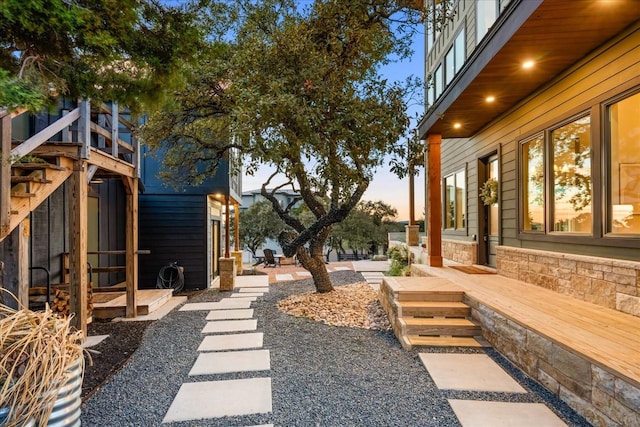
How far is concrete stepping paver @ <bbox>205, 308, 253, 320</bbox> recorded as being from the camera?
18.0 feet

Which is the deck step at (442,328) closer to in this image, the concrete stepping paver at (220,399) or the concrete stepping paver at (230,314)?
the concrete stepping paver at (220,399)

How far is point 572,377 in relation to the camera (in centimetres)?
249

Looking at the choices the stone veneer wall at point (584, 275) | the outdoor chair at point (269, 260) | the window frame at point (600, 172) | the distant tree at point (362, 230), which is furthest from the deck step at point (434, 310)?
the distant tree at point (362, 230)

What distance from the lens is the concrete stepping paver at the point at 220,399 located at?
A: 102 inches

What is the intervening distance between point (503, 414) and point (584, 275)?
2218mm

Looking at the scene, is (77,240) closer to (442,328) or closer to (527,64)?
(442,328)

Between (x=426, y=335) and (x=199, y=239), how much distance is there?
20.5 ft

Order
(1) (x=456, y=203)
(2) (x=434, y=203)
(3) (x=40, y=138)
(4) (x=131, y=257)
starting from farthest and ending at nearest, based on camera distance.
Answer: (1) (x=456, y=203)
(2) (x=434, y=203)
(4) (x=131, y=257)
(3) (x=40, y=138)

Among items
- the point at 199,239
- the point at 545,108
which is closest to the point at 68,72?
the point at 545,108

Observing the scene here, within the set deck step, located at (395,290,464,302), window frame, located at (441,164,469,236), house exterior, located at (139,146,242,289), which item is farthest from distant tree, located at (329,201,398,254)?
deck step, located at (395,290,464,302)

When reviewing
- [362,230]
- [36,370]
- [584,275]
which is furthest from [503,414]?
[362,230]

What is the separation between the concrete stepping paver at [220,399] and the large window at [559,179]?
3.72 meters

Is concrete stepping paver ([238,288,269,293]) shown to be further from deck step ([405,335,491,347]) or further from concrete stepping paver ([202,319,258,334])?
deck step ([405,335,491,347])

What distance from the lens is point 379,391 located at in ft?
9.36
